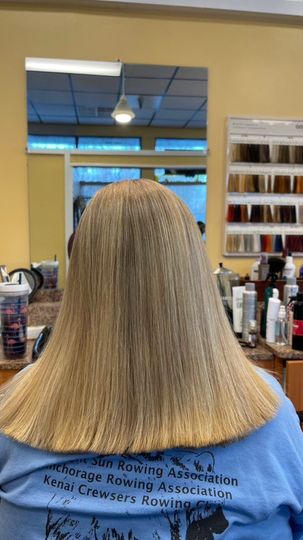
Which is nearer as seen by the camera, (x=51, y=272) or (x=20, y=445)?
(x=20, y=445)

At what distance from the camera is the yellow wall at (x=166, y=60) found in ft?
5.70

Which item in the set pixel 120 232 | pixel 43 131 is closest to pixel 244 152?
pixel 43 131

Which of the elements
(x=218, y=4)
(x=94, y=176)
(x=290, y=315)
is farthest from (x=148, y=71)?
(x=290, y=315)

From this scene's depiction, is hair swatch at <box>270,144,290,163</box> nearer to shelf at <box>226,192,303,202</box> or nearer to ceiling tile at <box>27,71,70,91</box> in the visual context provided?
shelf at <box>226,192,303,202</box>

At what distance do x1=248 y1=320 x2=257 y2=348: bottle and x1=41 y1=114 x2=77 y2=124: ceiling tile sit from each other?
1139mm

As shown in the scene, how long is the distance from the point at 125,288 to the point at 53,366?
0.58 ft

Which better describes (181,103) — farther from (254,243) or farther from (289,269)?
(289,269)

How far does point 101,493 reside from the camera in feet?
1.84

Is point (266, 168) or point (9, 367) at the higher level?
point (266, 168)

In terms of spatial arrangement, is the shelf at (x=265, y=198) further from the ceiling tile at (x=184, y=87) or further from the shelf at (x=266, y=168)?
the ceiling tile at (x=184, y=87)

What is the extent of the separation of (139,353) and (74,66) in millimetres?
1575

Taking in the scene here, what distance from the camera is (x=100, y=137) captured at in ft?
5.81

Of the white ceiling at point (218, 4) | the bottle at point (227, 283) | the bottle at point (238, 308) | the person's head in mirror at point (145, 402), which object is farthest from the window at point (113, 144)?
the person's head in mirror at point (145, 402)

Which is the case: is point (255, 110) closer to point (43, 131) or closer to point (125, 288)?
point (43, 131)
